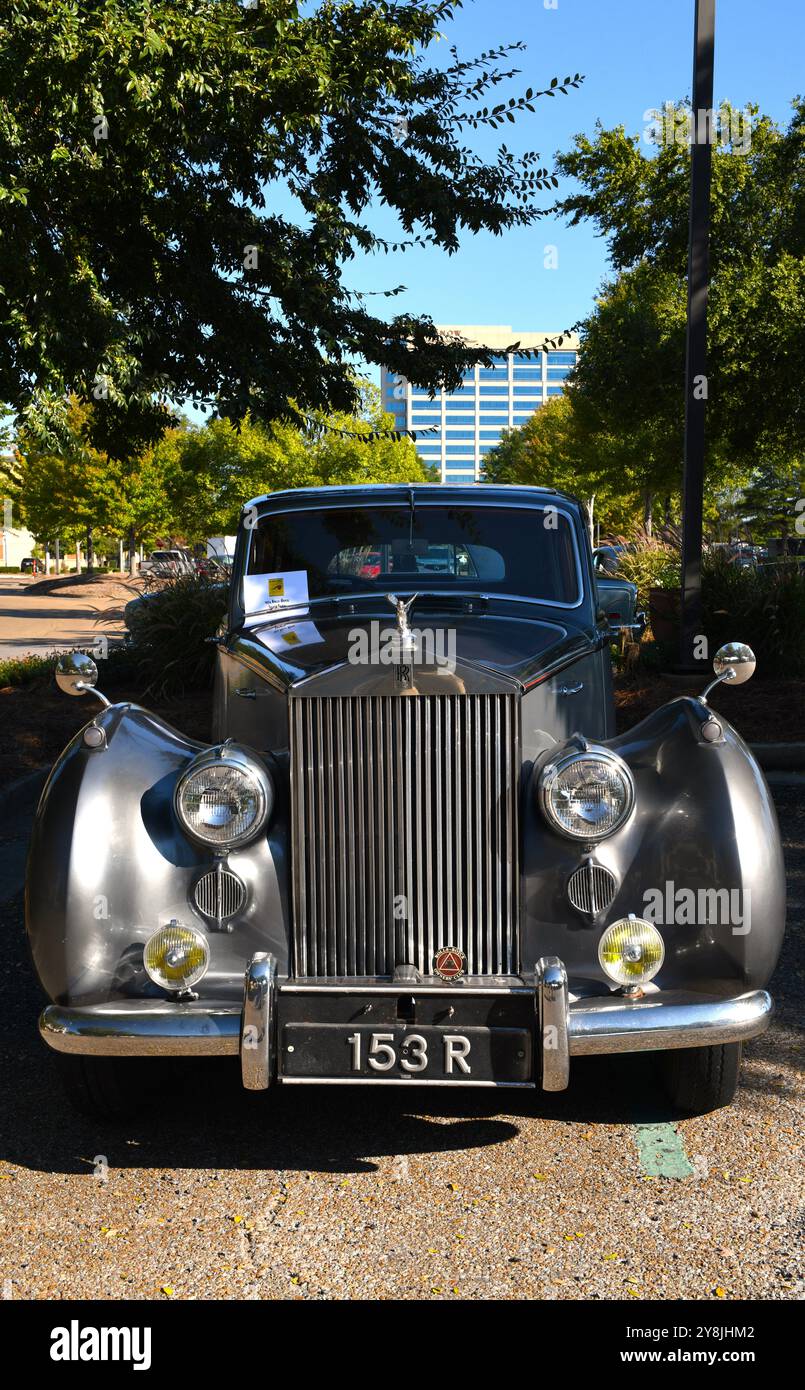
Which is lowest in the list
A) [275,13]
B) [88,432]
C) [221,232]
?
[88,432]

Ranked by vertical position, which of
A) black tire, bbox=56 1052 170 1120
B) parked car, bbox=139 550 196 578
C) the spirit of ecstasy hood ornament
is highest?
parked car, bbox=139 550 196 578

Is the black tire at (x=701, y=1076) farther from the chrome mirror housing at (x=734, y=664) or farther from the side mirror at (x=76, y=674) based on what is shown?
the side mirror at (x=76, y=674)

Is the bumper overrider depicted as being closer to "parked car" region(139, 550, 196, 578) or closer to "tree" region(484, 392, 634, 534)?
"parked car" region(139, 550, 196, 578)

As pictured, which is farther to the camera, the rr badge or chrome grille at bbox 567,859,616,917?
chrome grille at bbox 567,859,616,917

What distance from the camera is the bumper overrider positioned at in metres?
2.99

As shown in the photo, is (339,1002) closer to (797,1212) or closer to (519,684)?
(519,684)

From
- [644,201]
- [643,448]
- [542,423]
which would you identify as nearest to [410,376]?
[644,201]

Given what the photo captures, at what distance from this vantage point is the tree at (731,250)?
48.9 ft

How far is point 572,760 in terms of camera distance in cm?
333

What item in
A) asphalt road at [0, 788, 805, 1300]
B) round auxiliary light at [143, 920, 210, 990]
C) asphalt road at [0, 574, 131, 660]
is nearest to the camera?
asphalt road at [0, 788, 805, 1300]

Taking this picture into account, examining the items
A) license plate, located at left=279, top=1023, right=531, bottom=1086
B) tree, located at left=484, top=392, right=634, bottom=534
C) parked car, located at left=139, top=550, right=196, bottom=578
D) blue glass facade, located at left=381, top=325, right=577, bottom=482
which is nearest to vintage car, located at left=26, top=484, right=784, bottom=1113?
license plate, located at left=279, top=1023, right=531, bottom=1086

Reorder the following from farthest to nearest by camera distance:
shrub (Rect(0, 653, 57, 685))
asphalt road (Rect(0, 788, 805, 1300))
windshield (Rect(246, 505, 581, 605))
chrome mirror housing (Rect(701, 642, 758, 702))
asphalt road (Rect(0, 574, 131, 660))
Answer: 1. asphalt road (Rect(0, 574, 131, 660))
2. shrub (Rect(0, 653, 57, 685))
3. windshield (Rect(246, 505, 581, 605))
4. chrome mirror housing (Rect(701, 642, 758, 702))
5. asphalt road (Rect(0, 788, 805, 1300))

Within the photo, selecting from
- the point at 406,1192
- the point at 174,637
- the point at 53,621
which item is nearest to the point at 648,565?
the point at 174,637

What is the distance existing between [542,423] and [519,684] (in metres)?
46.1
